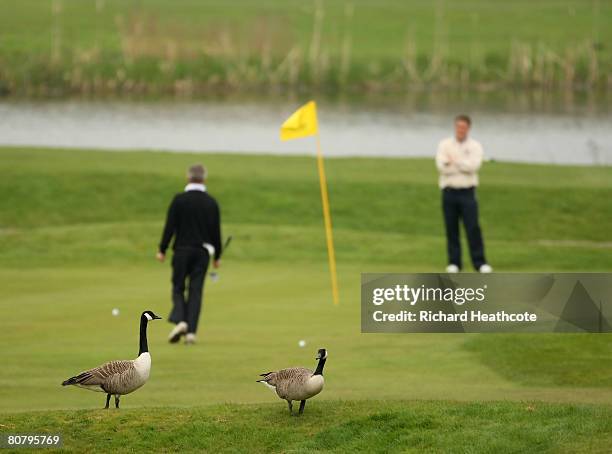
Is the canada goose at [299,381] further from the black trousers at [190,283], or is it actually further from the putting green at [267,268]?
the black trousers at [190,283]

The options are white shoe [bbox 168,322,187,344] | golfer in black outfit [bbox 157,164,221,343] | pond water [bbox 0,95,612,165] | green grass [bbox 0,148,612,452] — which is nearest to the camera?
green grass [bbox 0,148,612,452]

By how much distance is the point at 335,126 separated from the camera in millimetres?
67875

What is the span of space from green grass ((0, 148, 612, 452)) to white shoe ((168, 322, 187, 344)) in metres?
0.14

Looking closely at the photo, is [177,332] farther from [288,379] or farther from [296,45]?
[296,45]

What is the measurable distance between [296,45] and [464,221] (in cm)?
8777

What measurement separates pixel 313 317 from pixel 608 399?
459 cm

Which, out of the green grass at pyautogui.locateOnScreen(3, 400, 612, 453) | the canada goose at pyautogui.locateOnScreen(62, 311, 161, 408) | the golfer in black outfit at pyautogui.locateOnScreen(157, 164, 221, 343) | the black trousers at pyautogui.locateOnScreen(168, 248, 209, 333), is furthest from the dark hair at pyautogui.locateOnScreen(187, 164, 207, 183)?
the canada goose at pyautogui.locateOnScreen(62, 311, 161, 408)

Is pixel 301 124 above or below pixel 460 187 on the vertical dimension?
above

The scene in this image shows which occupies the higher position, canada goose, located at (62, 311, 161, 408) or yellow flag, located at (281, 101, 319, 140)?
yellow flag, located at (281, 101, 319, 140)

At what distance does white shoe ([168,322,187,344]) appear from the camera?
1545cm

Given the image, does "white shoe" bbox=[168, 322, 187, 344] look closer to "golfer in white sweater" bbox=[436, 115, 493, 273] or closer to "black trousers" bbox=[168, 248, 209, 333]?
"black trousers" bbox=[168, 248, 209, 333]

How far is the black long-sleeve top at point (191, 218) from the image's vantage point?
1631 cm

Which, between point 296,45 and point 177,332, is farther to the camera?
point 296,45

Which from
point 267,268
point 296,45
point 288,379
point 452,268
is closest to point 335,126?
point 296,45
